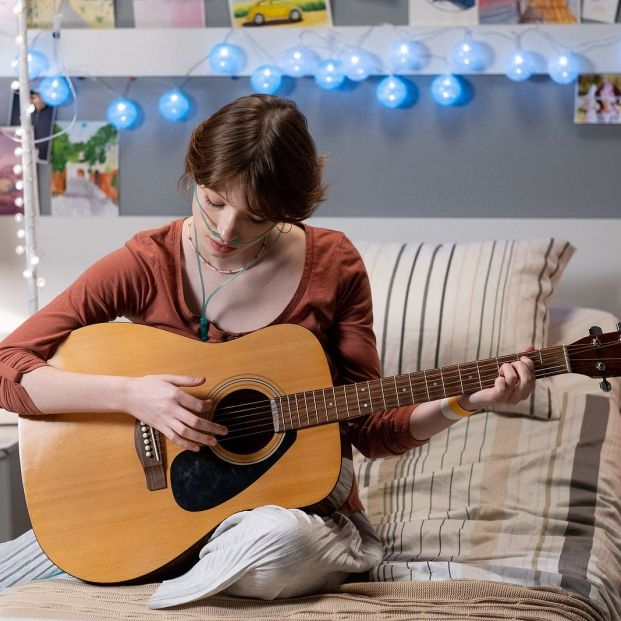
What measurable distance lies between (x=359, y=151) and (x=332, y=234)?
3.14 feet

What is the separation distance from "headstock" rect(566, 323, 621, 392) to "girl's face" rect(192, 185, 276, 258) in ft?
1.61

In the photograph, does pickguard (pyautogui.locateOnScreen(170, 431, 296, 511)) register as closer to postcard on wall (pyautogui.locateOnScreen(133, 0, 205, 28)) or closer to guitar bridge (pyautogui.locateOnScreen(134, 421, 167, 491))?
guitar bridge (pyautogui.locateOnScreen(134, 421, 167, 491))

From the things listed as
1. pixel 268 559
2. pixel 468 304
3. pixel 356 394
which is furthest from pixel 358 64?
pixel 268 559

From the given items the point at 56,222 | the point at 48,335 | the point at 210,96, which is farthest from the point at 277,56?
the point at 48,335

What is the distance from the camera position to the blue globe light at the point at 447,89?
2.38 m

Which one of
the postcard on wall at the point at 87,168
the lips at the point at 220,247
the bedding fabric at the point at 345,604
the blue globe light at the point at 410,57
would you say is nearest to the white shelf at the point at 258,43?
the blue globe light at the point at 410,57

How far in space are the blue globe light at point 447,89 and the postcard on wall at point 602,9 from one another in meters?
0.36

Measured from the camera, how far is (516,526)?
5.46ft

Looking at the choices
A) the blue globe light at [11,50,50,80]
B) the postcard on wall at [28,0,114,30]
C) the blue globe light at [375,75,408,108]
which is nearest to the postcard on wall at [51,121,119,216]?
the blue globe light at [11,50,50,80]

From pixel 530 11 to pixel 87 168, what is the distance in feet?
4.04

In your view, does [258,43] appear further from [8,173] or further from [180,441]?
[180,441]

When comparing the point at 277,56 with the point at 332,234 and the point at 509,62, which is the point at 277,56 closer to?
the point at 509,62

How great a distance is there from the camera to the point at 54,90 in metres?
2.53

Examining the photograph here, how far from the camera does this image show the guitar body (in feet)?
4.46
